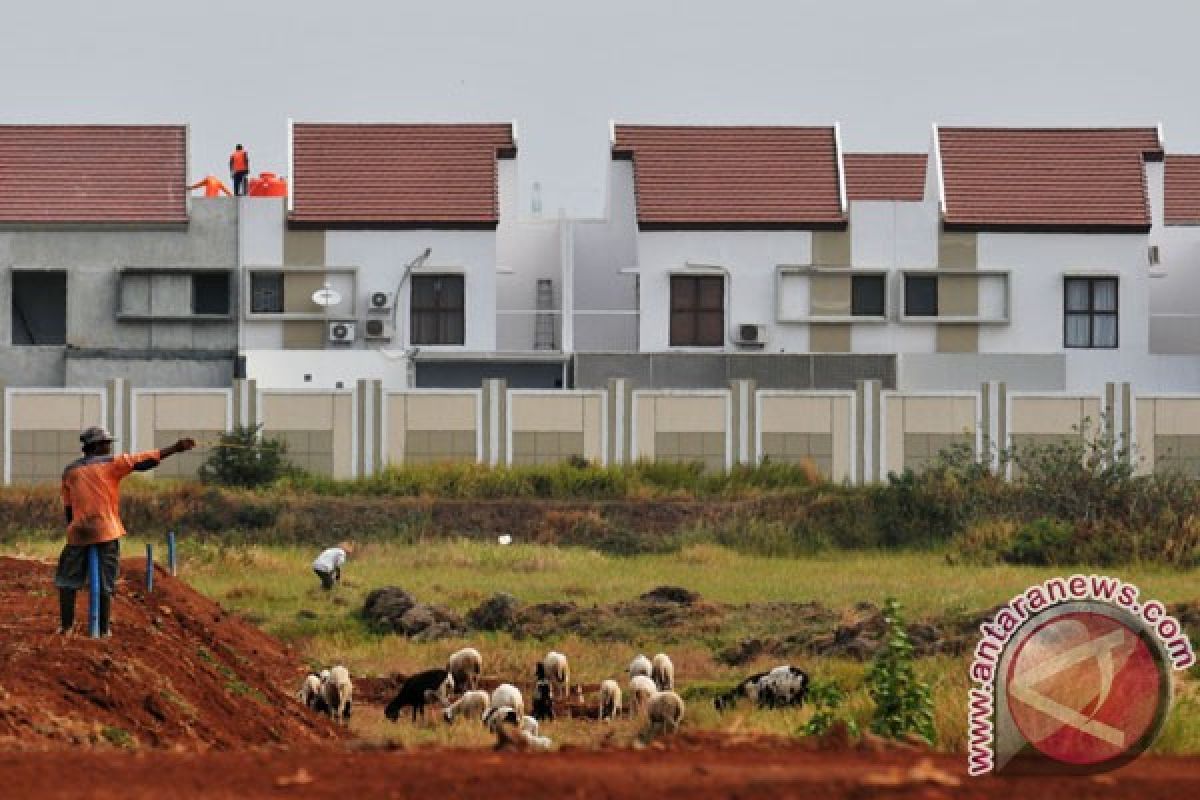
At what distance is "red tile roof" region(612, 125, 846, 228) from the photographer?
184 feet

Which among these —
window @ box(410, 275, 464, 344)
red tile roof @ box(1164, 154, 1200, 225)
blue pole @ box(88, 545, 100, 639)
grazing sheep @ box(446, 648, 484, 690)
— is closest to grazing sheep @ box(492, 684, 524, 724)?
grazing sheep @ box(446, 648, 484, 690)

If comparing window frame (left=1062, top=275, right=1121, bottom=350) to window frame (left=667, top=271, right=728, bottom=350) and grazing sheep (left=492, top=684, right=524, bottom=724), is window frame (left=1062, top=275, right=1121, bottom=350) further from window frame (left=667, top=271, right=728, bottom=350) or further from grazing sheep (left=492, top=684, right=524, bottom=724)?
grazing sheep (left=492, top=684, right=524, bottom=724)

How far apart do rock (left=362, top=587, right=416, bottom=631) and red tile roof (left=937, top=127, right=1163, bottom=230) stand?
28.8 metres

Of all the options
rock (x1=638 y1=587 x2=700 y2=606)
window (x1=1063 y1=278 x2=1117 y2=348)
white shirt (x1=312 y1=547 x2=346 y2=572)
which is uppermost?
window (x1=1063 y1=278 x2=1117 y2=348)

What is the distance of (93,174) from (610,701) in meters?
36.0

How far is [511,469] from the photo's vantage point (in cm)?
4606

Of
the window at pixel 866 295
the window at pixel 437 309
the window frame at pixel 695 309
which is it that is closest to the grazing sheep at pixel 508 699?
the window at pixel 437 309

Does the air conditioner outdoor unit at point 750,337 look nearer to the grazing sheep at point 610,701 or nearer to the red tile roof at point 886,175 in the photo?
the red tile roof at point 886,175

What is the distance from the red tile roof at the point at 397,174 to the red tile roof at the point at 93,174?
7.97 ft

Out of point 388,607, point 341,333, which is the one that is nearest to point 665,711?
point 388,607

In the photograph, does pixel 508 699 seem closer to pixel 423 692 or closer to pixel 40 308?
pixel 423 692

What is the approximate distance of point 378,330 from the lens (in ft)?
177

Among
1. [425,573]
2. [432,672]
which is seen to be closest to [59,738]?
[432,672]

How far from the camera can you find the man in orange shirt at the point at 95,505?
58.6 ft
